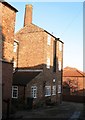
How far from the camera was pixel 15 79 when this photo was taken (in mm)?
32969

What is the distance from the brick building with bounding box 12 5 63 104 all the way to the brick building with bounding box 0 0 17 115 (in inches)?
355

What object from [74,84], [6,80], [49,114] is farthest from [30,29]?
[74,84]

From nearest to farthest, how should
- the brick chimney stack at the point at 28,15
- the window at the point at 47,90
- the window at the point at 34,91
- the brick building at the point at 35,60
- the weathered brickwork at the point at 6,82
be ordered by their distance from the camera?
the weathered brickwork at the point at 6,82 < the window at the point at 34,91 < the brick building at the point at 35,60 < the window at the point at 47,90 < the brick chimney stack at the point at 28,15

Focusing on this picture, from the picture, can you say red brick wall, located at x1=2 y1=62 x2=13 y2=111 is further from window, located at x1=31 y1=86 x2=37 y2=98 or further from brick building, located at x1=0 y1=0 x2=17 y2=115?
window, located at x1=31 y1=86 x2=37 y2=98

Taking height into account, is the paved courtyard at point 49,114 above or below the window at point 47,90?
below

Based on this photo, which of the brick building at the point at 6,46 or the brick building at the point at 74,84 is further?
the brick building at the point at 74,84

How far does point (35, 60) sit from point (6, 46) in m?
12.8

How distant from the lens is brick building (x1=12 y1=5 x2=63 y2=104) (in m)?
33.5

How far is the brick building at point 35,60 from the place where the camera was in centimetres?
3353

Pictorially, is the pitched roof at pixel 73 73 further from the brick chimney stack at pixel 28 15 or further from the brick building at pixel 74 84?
the brick chimney stack at pixel 28 15

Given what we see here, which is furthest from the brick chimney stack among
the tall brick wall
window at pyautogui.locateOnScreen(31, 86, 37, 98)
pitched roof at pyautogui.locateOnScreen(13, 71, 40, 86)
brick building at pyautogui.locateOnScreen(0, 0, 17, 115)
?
brick building at pyautogui.locateOnScreen(0, 0, 17, 115)

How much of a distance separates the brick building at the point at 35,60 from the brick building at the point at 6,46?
9.01 metres

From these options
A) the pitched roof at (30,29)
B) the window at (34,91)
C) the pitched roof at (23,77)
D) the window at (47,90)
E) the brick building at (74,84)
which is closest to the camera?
the pitched roof at (23,77)

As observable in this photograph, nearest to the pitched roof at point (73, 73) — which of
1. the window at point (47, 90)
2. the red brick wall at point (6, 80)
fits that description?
the window at point (47, 90)
